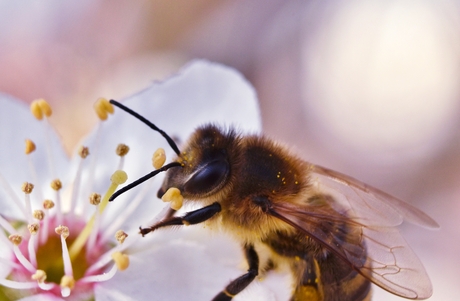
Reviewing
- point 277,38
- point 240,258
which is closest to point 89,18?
point 277,38

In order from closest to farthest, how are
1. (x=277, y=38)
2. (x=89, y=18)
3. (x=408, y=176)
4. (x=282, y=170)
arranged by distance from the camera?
(x=282, y=170) < (x=408, y=176) < (x=89, y=18) < (x=277, y=38)

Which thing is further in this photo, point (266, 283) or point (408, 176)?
point (408, 176)

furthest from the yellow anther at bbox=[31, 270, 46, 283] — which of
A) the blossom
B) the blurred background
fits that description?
the blurred background

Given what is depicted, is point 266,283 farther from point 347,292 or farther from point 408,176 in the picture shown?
point 408,176

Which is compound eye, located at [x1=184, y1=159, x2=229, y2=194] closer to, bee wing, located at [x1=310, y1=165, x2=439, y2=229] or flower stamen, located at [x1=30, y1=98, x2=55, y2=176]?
bee wing, located at [x1=310, y1=165, x2=439, y2=229]

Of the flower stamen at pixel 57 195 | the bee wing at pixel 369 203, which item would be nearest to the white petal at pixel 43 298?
the flower stamen at pixel 57 195

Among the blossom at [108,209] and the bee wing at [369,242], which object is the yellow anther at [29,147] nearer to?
the blossom at [108,209]
